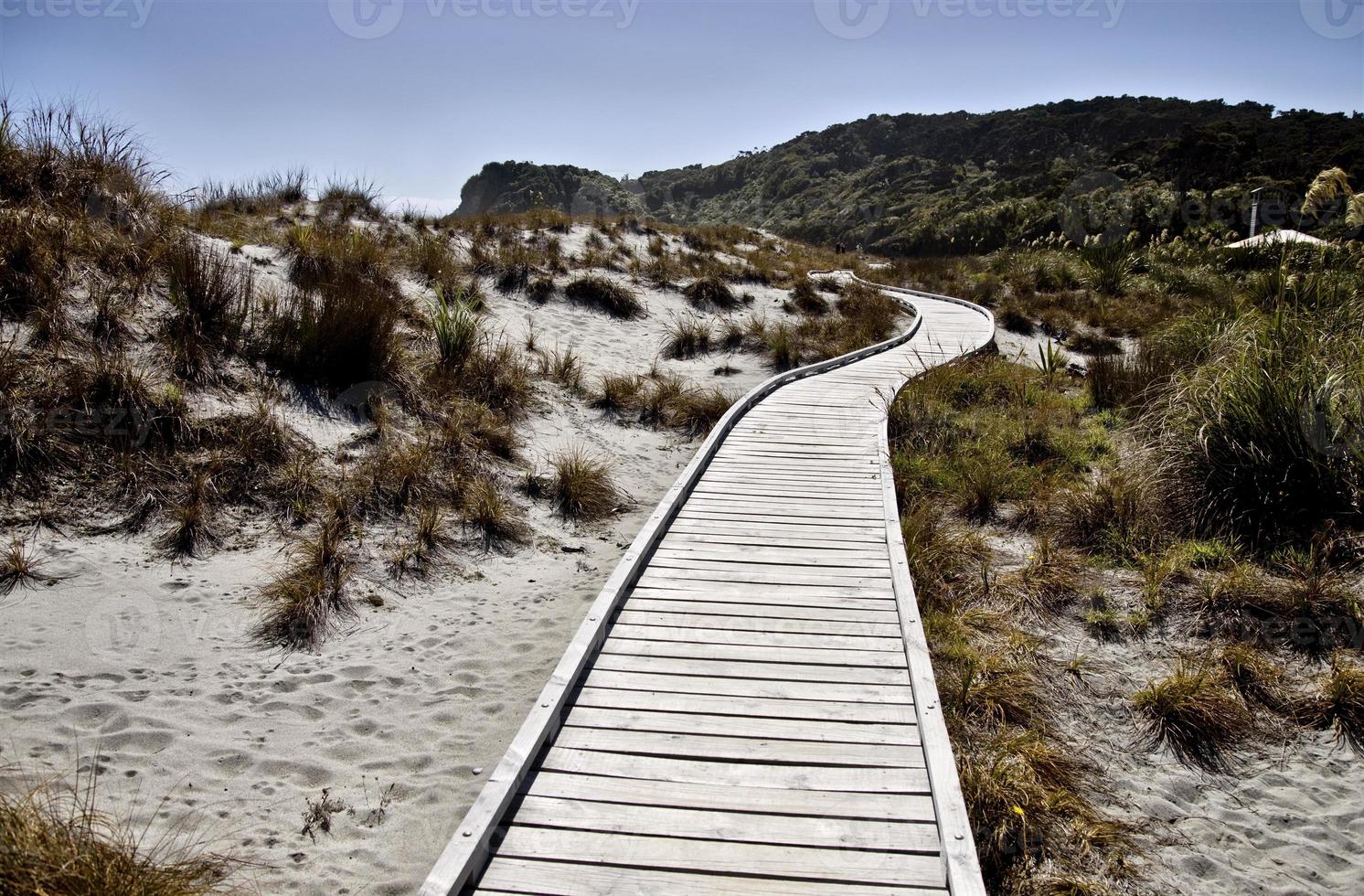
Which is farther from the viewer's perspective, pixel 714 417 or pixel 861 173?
pixel 861 173

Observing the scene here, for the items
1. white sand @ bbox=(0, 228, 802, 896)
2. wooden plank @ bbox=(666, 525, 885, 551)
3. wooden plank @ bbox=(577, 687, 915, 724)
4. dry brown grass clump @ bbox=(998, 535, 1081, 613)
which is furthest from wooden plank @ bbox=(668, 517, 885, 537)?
wooden plank @ bbox=(577, 687, 915, 724)

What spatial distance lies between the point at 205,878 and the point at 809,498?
4.50m

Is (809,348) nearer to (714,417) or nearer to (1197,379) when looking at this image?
(714,417)

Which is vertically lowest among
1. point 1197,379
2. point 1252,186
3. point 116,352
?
point 1197,379

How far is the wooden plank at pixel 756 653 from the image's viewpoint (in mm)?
4043

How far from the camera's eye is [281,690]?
4.14 m

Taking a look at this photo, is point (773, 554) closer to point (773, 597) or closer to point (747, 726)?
point (773, 597)

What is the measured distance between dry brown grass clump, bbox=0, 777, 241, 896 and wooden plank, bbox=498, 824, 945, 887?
1081mm

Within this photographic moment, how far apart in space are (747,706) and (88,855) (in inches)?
97.6

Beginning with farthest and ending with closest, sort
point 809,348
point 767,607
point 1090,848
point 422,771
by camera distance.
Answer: point 809,348
point 767,607
point 422,771
point 1090,848

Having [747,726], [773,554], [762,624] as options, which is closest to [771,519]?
[773,554]

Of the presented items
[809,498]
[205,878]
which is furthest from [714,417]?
[205,878]

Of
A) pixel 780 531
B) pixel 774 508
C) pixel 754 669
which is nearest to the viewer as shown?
pixel 754 669

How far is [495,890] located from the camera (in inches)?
106
